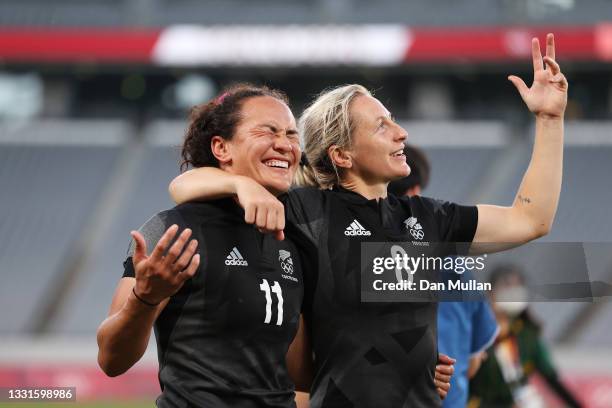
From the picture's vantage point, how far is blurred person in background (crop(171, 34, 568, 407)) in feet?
10.5

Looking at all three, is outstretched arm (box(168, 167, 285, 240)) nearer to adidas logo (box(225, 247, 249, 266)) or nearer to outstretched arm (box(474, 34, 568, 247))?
adidas logo (box(225, 247, 249, 266))

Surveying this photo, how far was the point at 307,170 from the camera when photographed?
12.1 feet

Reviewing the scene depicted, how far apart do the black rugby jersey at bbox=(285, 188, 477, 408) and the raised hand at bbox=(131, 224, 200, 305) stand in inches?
29.3

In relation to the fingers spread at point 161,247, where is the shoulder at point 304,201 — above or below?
above

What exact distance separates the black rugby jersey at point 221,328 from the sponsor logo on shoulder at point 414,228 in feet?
1.96

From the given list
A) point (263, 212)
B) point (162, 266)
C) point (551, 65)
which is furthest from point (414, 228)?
point (162, 266)

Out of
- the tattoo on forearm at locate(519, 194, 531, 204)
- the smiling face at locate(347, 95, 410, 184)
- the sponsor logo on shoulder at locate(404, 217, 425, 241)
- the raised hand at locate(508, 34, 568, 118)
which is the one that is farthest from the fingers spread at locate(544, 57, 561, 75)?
the sponsor logo on shoulder at locate(404, 217, 425, 241)

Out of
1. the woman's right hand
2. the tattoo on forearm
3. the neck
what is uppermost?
the neck

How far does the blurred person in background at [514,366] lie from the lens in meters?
5.07

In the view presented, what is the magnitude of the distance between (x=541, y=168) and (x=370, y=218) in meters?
0.63

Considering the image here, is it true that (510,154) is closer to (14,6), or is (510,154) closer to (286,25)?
(286,25)

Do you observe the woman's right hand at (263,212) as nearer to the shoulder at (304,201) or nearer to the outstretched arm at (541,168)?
the shoulder at (304,201)

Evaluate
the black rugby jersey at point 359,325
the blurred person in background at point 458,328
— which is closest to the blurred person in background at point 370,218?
the black rugby jersey at point 359,325

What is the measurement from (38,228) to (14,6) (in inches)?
216
